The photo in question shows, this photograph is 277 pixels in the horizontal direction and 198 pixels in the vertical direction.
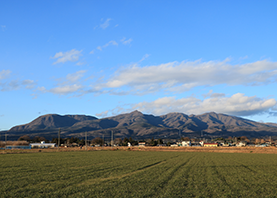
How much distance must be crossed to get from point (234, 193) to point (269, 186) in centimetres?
553

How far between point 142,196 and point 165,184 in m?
5.01

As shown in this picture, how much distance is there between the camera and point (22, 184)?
20.5 meters

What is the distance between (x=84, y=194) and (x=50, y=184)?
533 cm

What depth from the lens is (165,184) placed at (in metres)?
21.2

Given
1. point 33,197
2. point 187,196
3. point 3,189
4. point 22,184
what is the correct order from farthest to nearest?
1. point 22,184
2. point 3,189
3. point 187,196
4. point 33,197

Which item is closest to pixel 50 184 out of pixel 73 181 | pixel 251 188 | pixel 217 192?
pixel 73 181

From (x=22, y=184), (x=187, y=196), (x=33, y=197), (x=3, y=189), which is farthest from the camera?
(x=22, y=184)

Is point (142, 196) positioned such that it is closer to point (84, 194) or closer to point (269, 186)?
point (84, 194)

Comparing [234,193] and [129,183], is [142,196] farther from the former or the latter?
[234,193]

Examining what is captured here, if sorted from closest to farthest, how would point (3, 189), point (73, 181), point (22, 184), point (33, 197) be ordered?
point (33, 197) < point (3, 189) < point (22, 184) < point (73, 181)

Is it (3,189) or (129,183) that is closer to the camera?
(3,189)

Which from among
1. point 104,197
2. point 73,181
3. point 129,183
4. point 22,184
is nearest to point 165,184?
point 129,183

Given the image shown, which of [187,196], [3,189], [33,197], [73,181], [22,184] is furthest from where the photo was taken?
[73,181]

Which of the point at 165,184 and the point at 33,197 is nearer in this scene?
the point at 33,197
